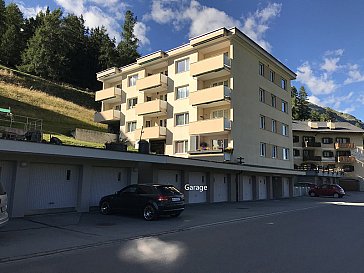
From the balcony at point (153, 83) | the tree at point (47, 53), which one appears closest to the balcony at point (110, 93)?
the balcony at point (153, 83)

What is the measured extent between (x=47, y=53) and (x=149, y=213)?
61511 millimetres

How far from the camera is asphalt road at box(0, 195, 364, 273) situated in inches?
271

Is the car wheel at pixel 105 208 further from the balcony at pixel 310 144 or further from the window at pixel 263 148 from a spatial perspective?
the balcony at pixel 310 144

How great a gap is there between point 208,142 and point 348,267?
2587 cm

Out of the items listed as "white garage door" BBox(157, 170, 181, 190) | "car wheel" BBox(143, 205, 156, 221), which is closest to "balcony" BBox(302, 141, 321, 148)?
"white garage door" BBox(157, 170, 181, 190)

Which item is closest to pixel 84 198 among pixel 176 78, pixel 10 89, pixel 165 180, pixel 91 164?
pixel 91 164

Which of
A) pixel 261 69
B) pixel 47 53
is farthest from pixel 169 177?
pixel 47 53

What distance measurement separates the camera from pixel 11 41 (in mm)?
72062

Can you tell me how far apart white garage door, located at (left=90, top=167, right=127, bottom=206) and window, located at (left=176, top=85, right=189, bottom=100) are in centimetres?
1748

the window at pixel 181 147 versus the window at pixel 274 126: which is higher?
the window at pixel 274 126

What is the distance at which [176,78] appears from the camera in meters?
36.6

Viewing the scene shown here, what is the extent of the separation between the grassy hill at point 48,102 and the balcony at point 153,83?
1076cm

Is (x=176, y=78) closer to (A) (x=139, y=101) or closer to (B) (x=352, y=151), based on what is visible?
(A) (x=139, y=101)

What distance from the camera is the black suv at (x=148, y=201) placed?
14.8 metres
